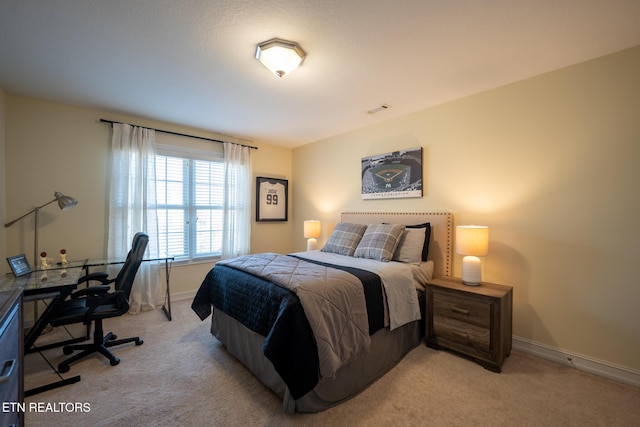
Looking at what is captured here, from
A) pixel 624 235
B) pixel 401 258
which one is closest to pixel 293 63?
pixel 401 258

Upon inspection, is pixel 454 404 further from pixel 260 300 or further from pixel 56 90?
pixel 56 90

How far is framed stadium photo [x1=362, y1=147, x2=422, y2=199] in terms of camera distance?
322 cm

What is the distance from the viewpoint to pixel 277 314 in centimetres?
174

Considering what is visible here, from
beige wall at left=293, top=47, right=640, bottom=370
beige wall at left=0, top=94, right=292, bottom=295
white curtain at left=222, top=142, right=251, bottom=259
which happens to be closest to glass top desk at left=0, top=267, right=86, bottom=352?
beige wall at left=0, top=94, right=292, bottom=295

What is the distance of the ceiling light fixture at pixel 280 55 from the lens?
1.91 m

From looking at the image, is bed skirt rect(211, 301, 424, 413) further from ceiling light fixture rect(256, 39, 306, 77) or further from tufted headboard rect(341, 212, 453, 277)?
ceiling light fixture rect(256, 39, 306, 77)

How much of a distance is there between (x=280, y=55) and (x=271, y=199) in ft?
9.93

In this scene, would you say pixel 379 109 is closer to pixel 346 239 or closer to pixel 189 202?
pixel 346 239

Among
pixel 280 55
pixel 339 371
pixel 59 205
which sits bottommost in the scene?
pixel 339 371

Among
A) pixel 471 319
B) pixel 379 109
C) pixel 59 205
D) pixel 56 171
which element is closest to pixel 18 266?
pixel 59 205

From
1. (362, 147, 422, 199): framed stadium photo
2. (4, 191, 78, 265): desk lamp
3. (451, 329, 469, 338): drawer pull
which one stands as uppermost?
(362, 147, 422, 199): framed stadium photo

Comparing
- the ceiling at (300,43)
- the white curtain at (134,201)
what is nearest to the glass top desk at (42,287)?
the white curtain at (134,201)

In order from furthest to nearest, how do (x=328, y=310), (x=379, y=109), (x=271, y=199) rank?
(x=271, y=199), (x=379, y=109), (x=328, y=310)

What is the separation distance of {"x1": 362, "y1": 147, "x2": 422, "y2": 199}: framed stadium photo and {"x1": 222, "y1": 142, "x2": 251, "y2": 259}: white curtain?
1.94 meters
